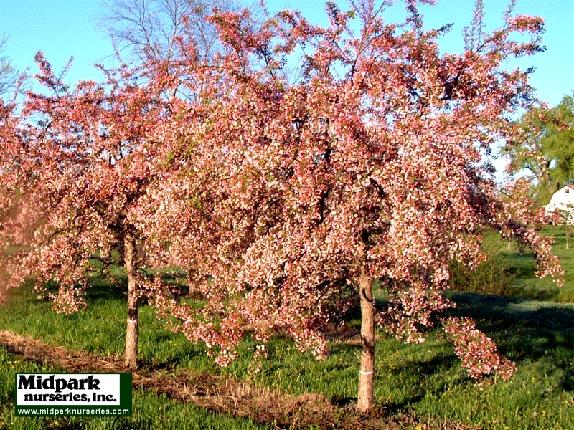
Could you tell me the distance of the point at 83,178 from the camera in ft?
40.5

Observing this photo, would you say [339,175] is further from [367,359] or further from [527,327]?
[527,327]

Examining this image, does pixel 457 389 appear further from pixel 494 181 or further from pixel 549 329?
pixel 549 329

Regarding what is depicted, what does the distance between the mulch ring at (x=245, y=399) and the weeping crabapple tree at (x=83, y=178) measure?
1.27 metres

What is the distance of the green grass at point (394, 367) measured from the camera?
1021cm

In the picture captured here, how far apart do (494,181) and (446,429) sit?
13.2 feet

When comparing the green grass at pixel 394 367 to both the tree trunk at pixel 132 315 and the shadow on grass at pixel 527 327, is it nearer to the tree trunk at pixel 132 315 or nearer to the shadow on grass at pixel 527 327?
the shadow on grass at pixel 527 327

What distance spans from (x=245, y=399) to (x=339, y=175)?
5.13 metres

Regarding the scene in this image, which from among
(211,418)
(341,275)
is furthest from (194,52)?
(211,418)

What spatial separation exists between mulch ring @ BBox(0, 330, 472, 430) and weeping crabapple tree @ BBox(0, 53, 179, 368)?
127 centimetres

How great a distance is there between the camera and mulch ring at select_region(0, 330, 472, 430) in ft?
32.3

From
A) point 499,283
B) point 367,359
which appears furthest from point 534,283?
point 367,359

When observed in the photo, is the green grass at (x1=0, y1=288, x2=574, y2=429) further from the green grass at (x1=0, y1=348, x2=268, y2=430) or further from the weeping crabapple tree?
the weeping crabapple tree

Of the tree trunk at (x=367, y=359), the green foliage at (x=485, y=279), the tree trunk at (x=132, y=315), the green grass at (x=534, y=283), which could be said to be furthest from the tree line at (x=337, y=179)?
the green foliage at (x=485, y=279)

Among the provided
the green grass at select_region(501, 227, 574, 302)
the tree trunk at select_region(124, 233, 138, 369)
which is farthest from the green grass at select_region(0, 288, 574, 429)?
the green grass at select_region(501, 227, 574, 302)
